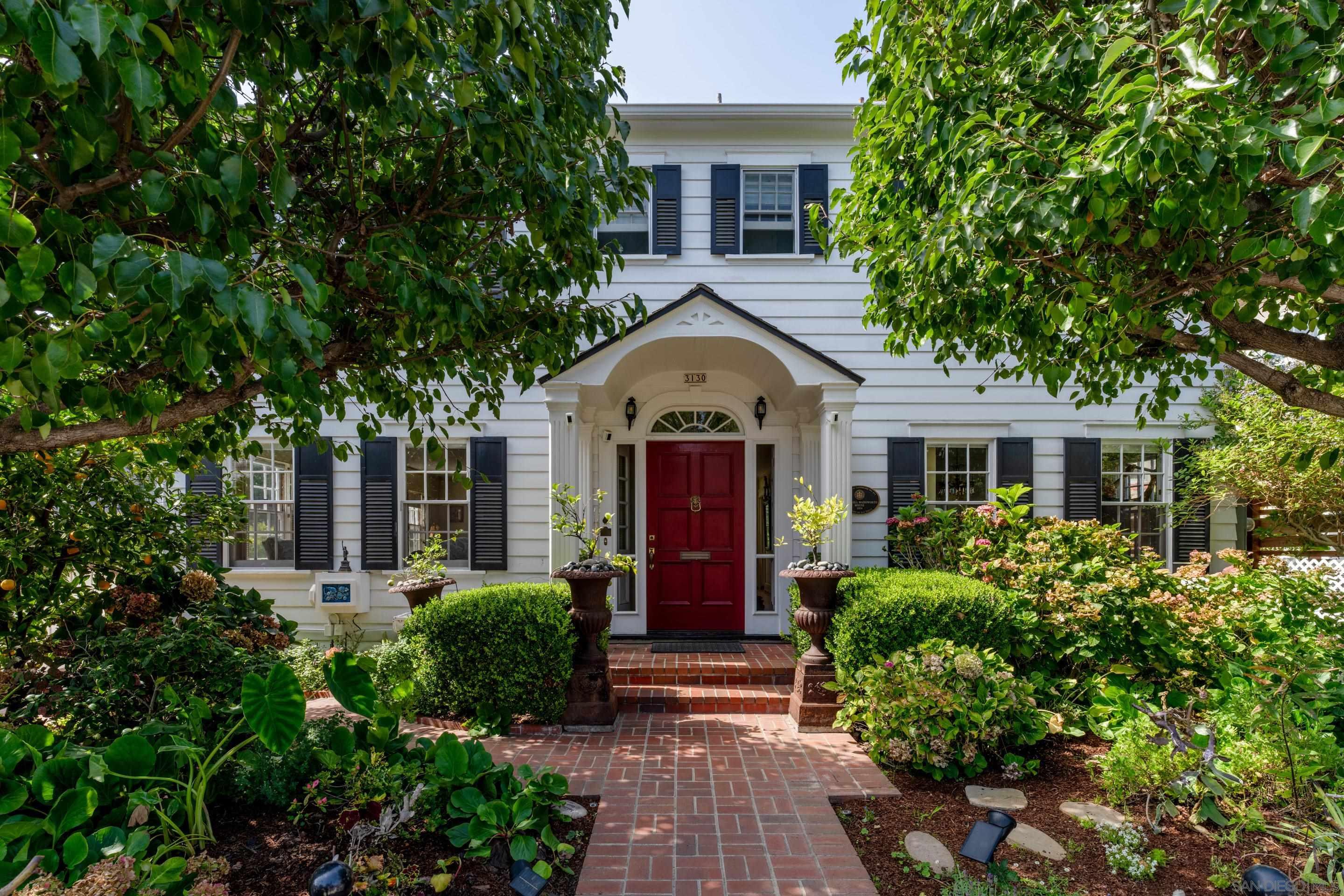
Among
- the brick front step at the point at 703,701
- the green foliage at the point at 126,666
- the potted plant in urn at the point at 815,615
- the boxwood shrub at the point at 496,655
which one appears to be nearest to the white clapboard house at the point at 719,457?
the brick front step at the point at 703,701

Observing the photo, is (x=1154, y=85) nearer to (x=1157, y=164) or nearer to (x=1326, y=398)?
(x=1157, y=164)

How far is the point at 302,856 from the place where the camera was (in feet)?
8.64

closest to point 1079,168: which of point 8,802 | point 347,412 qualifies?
point 8,802

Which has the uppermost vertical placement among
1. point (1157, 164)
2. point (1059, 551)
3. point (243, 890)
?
point (1157, 164)

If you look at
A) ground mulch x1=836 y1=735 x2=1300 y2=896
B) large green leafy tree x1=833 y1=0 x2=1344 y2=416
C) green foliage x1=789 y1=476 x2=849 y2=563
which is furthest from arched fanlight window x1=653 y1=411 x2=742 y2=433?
ground mulch x1=836 y1=735 x2=1300 y2=896

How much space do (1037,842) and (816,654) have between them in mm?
1920

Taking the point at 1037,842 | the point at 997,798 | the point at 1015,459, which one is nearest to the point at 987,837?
the point at 1037,842

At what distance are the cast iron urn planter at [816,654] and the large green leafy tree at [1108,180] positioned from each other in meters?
1.95

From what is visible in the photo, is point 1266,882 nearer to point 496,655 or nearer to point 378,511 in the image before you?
point 496,655

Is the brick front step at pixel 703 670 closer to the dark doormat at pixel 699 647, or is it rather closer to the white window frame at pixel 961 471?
the dark doormat at pixel 699 647

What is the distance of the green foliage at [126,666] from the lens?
10.2 feet

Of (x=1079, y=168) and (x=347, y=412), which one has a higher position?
(x=1079, y=168)

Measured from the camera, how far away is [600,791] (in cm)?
353

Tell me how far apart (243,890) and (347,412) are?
18.6ft
